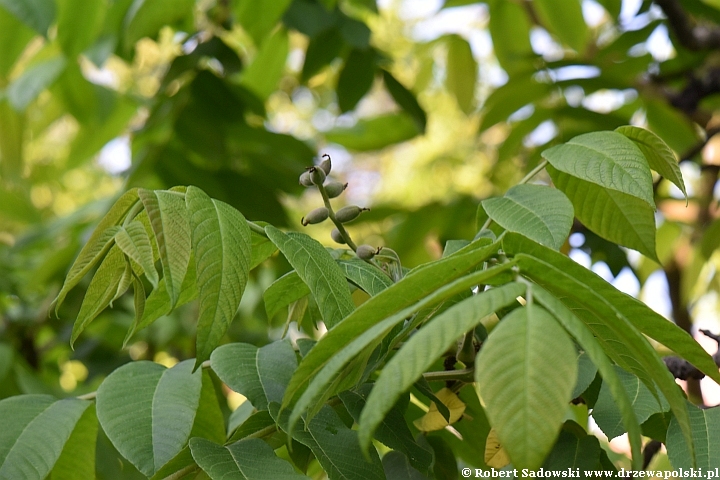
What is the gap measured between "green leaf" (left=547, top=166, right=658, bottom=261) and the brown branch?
0.82m

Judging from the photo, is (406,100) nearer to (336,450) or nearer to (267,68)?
(267,68)

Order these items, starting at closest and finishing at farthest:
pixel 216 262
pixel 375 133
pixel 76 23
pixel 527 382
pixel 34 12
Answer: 1. pixel 527 382
2. pixel 216 262
3. pixel 34 12
4. pixel 76 23
5. pixel 375 133

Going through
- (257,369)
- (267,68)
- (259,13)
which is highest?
(259,13)

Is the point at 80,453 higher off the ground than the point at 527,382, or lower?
lower

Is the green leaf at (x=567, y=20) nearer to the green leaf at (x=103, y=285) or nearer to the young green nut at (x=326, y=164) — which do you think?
the young green nut at (x=326, y=164)

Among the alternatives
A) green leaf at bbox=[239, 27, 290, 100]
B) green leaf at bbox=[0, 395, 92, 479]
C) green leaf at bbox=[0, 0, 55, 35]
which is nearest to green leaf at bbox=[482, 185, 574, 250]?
green leaf at bbox=[0, 395, 92, 479]

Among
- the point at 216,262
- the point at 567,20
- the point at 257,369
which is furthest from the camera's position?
the point at 567,20

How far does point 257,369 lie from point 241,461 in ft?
0.30

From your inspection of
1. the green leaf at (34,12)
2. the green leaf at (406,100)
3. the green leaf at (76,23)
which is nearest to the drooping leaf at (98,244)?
the green leaf at (34,12)

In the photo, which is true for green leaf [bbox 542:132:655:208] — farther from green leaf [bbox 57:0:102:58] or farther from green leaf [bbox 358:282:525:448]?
green leaf [bbox 57:0:102:58]

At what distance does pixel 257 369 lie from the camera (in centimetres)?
60

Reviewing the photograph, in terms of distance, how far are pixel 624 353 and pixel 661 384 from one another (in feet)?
0.32

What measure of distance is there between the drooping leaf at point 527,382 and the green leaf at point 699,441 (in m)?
0.19

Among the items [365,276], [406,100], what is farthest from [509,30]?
[365,276]
